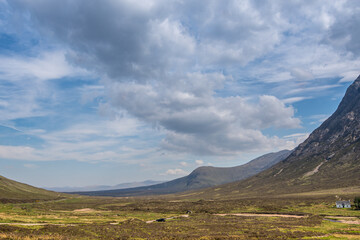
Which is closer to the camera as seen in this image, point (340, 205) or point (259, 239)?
point (259, 239)

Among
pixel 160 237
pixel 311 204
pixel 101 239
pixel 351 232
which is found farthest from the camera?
pixel 311 204

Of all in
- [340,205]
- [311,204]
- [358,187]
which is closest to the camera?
[340,205]

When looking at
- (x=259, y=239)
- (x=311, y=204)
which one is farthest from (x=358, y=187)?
(x=259, y=239)

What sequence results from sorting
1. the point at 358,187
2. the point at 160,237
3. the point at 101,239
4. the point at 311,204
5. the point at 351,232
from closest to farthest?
the point at 101,239
the point at 160,237
the point at 351,232
the point at 311,204
the point at 358,187

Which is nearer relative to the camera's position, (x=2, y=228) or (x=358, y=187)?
(x=2, y=228)

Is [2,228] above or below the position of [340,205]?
above

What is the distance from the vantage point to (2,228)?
1911 inches

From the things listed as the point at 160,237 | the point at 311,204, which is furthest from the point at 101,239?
the point at 311,204

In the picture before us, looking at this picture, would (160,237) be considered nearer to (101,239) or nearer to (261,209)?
(101,239)

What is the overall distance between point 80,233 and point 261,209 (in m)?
92.3

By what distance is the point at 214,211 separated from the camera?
12025 centimetres

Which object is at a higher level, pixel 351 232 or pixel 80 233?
pixel 80 233

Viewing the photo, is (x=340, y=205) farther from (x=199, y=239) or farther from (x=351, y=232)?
(x=199, y=239)

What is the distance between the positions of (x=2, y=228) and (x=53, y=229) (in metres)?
8.65
